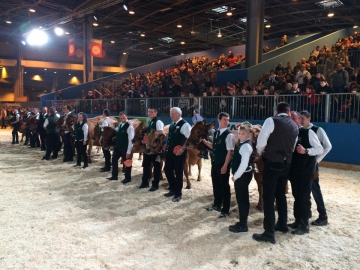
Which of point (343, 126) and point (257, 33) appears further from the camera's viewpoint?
point (257, 33)

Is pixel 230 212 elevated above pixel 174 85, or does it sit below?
below

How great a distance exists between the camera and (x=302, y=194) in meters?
4.40

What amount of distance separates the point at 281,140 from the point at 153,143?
3.16 m

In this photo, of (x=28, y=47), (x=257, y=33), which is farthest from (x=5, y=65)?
(x=257, y=33)

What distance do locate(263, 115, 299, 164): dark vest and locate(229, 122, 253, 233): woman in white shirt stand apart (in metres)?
0.32

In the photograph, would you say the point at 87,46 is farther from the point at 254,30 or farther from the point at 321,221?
the point at 321,221

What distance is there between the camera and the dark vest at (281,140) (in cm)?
390

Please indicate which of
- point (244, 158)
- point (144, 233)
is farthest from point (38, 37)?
point (244, 158)

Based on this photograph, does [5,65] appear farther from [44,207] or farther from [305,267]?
[305,267]

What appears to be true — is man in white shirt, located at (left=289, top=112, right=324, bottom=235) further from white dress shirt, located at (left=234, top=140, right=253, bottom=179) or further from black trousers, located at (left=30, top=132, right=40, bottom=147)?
black trousers, located at (left=30, top=132, right=40, bottom=147)

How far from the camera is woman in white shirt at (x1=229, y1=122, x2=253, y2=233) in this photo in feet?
13.7

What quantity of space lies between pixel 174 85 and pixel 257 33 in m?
5.21

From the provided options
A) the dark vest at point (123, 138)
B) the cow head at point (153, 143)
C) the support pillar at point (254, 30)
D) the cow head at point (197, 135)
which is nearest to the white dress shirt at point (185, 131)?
the cow head at point (197, 135)

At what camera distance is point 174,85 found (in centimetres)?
1550
